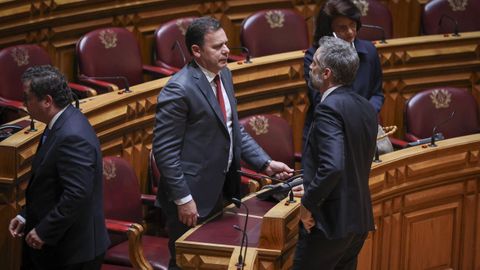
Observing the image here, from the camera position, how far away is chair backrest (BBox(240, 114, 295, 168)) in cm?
174

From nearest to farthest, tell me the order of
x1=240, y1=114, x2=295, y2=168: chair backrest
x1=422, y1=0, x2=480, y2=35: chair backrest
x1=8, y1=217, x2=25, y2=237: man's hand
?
1. x1=8, y1=217, x2=25, y2=237: man's hand
2. x1=240, y1=114, x2=295, y2=168: chair backrest
3. x1=422, y1=0, x2=480, y2=35: chair backrest

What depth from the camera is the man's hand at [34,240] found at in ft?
3.97

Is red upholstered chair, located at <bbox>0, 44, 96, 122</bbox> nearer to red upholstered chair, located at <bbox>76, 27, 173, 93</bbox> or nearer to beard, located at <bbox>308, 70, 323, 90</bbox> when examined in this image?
red upholstered chair, located at <bbox>76, 27, 173, 93</bbox>

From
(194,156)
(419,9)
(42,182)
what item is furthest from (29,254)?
(419,9)

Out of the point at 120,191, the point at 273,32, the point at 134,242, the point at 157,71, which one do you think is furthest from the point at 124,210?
the point at 273,32

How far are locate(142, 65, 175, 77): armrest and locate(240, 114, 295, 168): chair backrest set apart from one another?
0.98ft

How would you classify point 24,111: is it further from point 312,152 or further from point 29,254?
point 312,152

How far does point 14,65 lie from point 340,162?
890mm

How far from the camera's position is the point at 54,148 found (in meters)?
1.20

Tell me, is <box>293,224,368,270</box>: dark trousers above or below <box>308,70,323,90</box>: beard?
below

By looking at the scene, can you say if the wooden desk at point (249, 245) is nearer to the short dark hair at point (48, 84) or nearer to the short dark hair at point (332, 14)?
the short dark hair at point (48, 84)

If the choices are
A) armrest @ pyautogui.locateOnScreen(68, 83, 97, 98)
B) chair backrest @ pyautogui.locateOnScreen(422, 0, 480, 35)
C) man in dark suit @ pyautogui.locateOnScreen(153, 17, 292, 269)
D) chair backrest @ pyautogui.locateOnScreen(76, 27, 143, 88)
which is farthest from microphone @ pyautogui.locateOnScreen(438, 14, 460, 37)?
man in dark suit @ pyautogui.locateOnScreen(153, 17, 292, 269)

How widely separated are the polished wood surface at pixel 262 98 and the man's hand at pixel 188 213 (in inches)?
11.6

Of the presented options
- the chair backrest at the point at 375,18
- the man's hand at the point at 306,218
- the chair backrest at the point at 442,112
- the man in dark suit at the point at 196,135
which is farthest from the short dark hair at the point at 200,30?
the chair backrest at the point at 375,18
